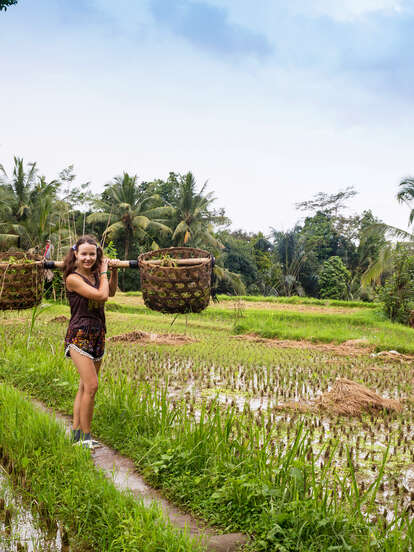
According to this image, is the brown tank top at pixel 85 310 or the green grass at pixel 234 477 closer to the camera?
the green grass at pixel 234 477

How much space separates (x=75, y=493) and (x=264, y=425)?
1901 mm

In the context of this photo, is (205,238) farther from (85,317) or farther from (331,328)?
(85,317)

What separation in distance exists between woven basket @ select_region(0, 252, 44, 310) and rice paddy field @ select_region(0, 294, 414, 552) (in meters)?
0.91

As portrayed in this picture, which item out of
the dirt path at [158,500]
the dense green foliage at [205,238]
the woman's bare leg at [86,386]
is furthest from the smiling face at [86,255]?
the dense green foliage at [205,238]

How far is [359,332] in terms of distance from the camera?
1085 cm

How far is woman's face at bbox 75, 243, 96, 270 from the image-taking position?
10.3ft

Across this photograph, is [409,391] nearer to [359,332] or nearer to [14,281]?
[14,281]

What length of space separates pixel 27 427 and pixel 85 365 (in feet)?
2.02

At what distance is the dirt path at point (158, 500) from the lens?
220 centimetres

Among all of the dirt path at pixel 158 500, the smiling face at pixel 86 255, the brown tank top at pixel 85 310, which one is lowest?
the dirt path at pixel 158 500

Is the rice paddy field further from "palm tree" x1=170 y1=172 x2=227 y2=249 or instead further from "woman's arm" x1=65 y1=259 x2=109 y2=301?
"palm tree" x1=170 y1=172 x2=227 y2=249

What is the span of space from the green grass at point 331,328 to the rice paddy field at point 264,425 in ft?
0.24

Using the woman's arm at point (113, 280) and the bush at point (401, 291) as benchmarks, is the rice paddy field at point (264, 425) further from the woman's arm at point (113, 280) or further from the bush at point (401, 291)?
the bush at point (401, 291)

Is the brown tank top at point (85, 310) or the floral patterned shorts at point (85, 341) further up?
the brown tank top at point (85, 310)
